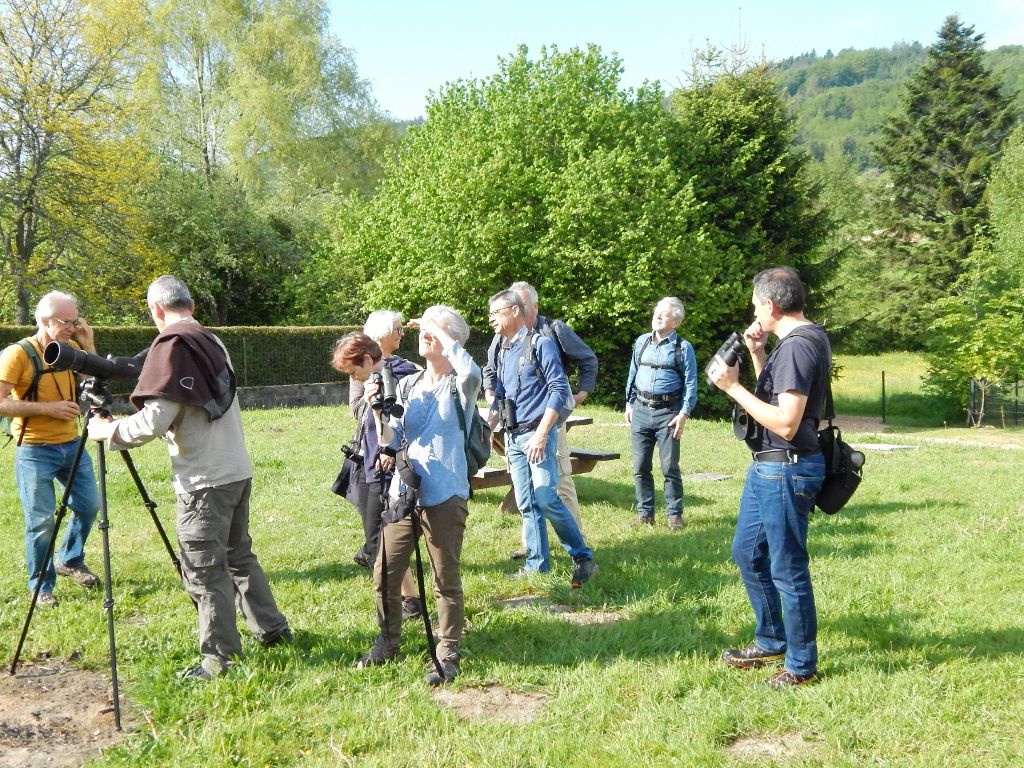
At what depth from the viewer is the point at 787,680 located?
404 centimetres

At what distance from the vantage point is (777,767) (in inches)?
130

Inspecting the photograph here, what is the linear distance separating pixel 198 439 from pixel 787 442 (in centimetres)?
294

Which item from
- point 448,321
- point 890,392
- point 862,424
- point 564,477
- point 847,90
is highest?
point 847,90

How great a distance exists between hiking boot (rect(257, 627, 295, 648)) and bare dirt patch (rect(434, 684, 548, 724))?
106cm

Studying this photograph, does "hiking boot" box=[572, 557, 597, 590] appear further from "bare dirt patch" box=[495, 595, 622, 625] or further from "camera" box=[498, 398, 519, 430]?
"camera" box=[498, 398, 519, 430]

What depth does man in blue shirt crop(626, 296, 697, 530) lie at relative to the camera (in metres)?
7.36

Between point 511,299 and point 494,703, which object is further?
point 511,299

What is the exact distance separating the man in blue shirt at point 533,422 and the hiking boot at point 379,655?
1.61m

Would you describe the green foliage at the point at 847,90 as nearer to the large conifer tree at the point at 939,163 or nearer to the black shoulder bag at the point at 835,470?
the large conifer tree at the point at 939,163

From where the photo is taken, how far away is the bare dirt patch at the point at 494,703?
387cm

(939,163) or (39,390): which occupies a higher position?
(939,163)

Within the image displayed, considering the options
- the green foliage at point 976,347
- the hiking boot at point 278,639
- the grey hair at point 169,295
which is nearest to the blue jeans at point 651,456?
the hiking boot at point 278,639

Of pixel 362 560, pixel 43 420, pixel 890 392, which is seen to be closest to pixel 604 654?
pixel 362 560

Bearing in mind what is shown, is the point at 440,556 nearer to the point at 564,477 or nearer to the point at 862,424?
the point at 564,477
